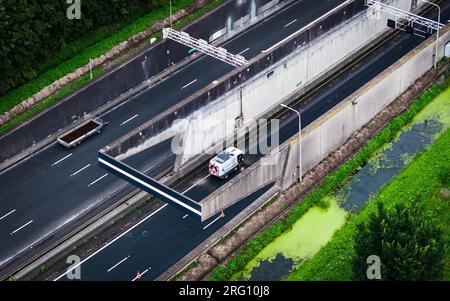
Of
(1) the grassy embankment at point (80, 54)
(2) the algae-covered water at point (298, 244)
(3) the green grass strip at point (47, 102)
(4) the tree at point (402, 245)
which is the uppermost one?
(1) the grassy embankment at point (80, 54)

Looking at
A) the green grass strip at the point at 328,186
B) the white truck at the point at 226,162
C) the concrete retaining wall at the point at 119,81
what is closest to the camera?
the green grass strip at the point at 328,186

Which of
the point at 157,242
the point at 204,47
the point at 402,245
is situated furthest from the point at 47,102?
the point at 402,245

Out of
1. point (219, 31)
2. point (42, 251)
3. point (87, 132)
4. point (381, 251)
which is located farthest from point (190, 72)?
point (381, 251)

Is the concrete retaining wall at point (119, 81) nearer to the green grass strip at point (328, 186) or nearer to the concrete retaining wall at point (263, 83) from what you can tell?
the concrete retaining wall at point (263, 83)

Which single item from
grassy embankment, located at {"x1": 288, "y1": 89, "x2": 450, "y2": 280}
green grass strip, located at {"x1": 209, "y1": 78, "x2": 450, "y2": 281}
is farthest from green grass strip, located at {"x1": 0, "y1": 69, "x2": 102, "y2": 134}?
grassy embankment, located at {"x1": 288, "y1": 89, "x2": 450, "y2": 280}

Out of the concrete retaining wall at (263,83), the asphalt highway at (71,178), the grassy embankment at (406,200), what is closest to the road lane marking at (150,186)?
the concrete retaining wall at (263,83)

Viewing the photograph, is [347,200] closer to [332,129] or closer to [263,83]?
[332,129]

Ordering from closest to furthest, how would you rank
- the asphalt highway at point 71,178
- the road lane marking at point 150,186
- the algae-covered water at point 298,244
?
the road lane marking at point 150,186, the algae-covered water at point 298,244, the asphalt highway at point 71,178
